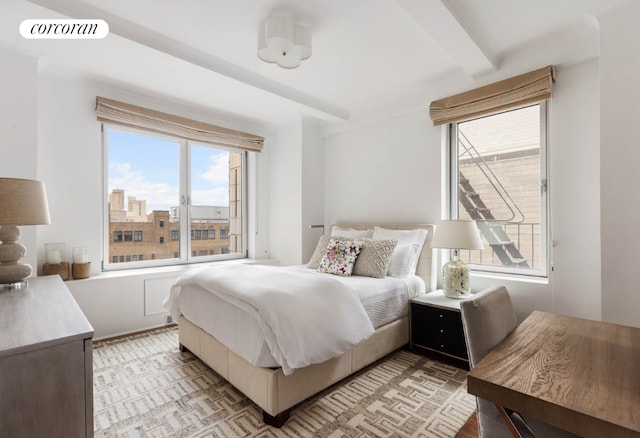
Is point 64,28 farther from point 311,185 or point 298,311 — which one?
point 311,185

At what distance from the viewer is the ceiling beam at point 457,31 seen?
74.8 inches

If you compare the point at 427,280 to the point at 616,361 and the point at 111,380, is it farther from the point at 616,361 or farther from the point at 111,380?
the point at 111,380

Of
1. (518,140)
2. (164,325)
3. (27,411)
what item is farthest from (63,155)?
(518,140)

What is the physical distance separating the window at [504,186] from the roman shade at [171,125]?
8.55 ft

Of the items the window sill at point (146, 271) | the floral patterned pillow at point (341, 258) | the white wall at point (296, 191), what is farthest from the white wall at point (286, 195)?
the floral patterned pillow at point (341, 258)

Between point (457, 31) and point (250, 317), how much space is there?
2312mm

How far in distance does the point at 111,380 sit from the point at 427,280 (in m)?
2.74

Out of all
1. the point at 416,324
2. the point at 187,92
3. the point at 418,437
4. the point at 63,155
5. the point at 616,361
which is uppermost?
the point at 187,92

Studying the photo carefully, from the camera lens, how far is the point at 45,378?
103cm

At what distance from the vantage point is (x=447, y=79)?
3.03 m

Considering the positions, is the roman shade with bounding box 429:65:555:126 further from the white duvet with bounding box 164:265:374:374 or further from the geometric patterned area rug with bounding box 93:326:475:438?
the geometric patterned area rug with bounding box 93:326:475:438

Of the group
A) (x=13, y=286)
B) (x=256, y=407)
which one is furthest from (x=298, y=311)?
(x=13, y=286)

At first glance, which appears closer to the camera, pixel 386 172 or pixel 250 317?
pixel 250 317

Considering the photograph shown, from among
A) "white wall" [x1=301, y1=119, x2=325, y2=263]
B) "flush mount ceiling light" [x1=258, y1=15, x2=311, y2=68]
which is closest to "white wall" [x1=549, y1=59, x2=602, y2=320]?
"flush mount ceiling light" [x1=258, y1=15, x2=311, y2=68]
